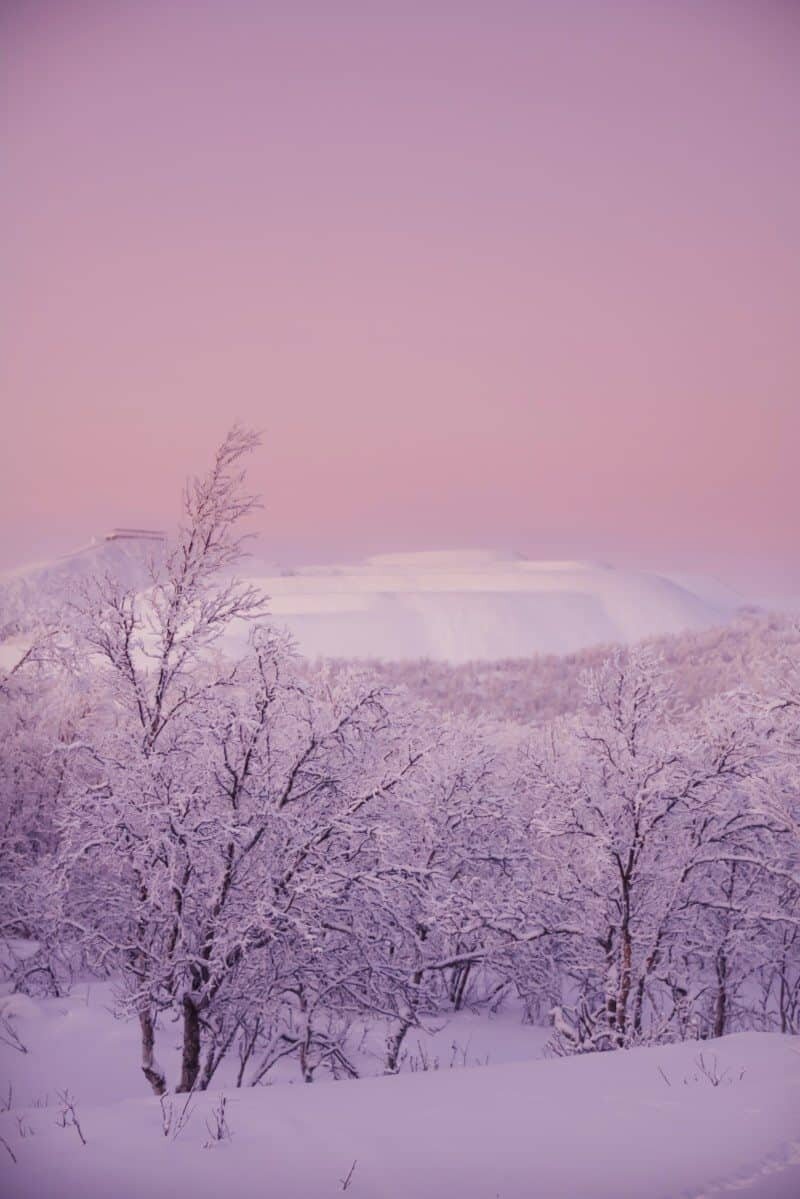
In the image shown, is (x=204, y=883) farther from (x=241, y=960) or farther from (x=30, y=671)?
(x=30, y=671)

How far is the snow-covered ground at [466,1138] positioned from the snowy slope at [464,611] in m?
120

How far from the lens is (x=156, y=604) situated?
9.66 meters

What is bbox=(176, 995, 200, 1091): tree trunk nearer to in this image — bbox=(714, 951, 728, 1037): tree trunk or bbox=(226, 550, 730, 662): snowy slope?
bbox=(714, 951, 728, 1037): tree trunk

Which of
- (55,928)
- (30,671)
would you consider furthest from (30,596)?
(55,928)

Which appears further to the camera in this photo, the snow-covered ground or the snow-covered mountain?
the snow-covered mountain

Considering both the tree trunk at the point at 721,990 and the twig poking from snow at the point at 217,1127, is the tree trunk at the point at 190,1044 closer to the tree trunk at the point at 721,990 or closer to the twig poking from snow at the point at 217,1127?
the twig poking from snow at the point at 217,1127

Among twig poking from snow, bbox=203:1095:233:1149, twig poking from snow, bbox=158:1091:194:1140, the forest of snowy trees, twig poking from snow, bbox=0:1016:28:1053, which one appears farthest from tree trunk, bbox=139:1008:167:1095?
twig poking from snow, bbox=203:1095:233:1149

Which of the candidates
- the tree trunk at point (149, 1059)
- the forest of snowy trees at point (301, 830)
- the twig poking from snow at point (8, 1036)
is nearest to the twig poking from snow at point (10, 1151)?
the forest of snowy trees at point (301, 830)

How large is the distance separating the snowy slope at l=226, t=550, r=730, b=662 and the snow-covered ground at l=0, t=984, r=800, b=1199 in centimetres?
12022

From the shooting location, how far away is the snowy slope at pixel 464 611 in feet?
466

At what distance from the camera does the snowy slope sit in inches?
5595

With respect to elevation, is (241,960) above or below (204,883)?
below

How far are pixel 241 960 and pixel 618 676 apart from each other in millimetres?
7271

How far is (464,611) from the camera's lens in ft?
525
